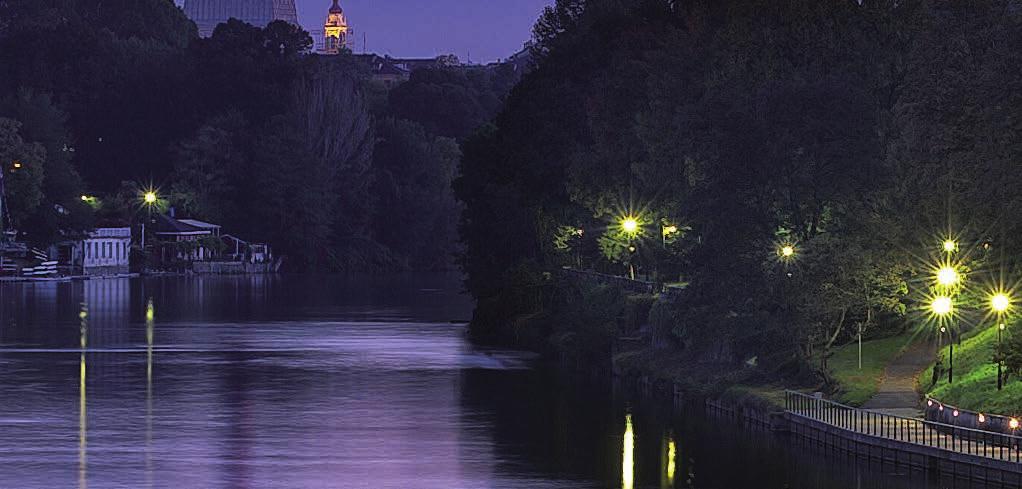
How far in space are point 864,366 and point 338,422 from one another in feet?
65.8

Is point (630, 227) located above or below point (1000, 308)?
above

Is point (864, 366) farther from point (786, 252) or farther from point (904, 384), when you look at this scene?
point (786, 252)

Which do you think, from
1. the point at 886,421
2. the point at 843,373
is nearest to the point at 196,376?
the point at 843,373

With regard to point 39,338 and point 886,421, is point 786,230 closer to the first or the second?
point 886,421

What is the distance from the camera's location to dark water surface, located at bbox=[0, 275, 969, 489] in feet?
201

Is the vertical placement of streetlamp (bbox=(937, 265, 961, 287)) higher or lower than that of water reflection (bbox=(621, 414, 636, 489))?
higher

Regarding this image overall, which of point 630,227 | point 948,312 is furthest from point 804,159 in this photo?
point 630,227

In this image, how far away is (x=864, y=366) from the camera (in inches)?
2933

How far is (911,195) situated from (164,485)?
2765cm

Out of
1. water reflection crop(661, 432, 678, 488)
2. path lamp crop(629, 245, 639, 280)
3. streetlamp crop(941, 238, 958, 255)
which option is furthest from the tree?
streetlamp crop(941, 238, 958, 255)

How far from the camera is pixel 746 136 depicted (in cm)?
8175

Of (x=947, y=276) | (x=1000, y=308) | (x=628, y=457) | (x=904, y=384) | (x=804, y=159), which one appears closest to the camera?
(x=1000, y=308)

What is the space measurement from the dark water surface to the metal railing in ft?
4.59

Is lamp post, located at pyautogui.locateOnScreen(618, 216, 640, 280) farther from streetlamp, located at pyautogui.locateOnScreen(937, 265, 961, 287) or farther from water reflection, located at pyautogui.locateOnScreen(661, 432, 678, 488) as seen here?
streetlamp, located at pyautogui.locateOnScreen(937, 265, 961, 287)
